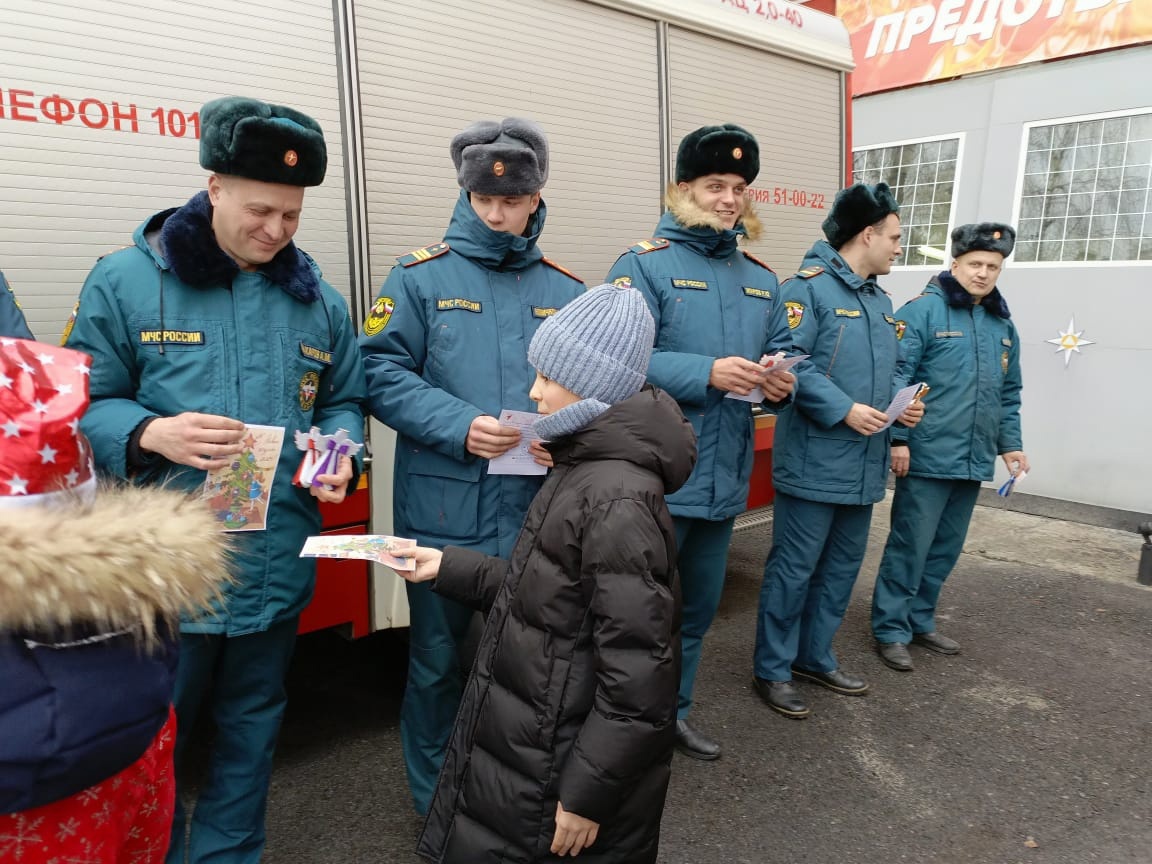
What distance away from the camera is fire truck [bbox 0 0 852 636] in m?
2.33

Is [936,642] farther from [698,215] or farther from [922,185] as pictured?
[922,185]

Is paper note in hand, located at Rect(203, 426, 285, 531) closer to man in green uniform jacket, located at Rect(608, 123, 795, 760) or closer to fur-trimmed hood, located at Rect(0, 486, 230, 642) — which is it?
fur-trimmed hood, located at Rect(0, 486, 230, 642)

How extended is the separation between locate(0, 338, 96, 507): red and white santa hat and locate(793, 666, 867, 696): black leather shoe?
356 centimetres

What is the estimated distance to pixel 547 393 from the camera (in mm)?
1842

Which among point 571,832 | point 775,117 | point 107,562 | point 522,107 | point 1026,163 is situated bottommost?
point 571,832

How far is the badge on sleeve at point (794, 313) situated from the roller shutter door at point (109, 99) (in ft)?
6.52

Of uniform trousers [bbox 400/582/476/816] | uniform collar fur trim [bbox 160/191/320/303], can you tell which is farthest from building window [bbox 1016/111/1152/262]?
uniform collar fur trim [bbox 160/191/320/303]

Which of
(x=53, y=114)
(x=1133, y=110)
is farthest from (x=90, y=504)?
(x=1133, y=110)

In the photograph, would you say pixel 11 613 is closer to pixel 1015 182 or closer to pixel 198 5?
pixel 198 5

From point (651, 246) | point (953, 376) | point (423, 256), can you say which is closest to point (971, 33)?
point (953, 376)

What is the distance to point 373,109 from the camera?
2887 mm

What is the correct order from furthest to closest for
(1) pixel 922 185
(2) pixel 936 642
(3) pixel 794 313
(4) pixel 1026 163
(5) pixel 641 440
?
(1) pixel 922 185, (4) pixel 1026 163, (2) pixel 936 642, (3) pixel 794 313, (5) pixel 641 440

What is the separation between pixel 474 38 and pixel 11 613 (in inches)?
110

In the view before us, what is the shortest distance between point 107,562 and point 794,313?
117 inches
